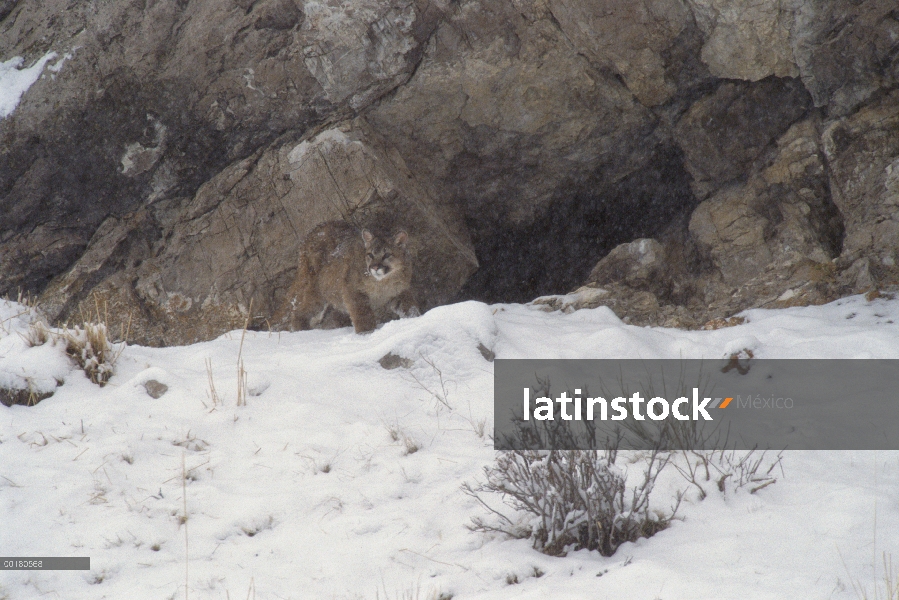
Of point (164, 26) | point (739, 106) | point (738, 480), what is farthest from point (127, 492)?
point (739, 106)

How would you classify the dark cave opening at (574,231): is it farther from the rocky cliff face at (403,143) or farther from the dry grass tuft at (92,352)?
the dry grass tuft at (92,352)

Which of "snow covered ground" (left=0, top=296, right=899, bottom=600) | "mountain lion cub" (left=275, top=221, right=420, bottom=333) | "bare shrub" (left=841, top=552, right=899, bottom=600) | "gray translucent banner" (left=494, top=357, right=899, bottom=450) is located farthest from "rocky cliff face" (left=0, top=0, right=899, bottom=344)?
"bare shrub" (left=841, top=552, right=899, bottom=600)

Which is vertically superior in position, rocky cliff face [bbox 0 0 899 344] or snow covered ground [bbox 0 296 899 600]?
rocky cliff face [bbox 0 0 899 344]

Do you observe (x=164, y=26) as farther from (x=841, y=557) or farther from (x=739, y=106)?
(x=841, y=557)

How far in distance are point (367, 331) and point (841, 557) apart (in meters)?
5.34

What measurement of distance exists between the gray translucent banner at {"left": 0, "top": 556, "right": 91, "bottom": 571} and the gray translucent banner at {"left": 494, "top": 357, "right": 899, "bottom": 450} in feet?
7.00

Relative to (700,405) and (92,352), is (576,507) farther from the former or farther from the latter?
(92,352)

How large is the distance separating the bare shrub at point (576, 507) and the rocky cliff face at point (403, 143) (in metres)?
3.95

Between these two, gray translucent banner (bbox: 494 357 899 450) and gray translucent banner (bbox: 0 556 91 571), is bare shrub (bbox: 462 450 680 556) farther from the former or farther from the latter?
gray translucent banner (bbox: 0 556 91 571)

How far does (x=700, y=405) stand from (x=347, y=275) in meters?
4.44

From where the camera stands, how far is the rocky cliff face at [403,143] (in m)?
7.08

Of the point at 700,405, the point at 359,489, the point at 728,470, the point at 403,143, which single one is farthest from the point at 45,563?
the point at 403,143

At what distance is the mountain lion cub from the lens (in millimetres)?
7508

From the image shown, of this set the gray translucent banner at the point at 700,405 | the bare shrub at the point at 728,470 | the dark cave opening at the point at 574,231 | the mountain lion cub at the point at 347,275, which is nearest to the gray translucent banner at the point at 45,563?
the gray translucent banner at the point at 700,405
